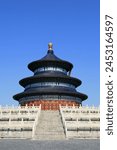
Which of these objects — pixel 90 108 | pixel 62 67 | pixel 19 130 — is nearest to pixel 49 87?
pixel 62 67

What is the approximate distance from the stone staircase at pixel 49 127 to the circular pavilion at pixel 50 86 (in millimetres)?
16867

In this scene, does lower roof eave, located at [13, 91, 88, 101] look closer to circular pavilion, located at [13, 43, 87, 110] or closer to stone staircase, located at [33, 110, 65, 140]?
circular pavilion, located at [13, 43, 87, 110]

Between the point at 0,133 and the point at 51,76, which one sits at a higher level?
the point at 51,76

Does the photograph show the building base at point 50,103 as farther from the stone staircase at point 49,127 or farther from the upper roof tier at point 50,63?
the stone staircase at point 49,127

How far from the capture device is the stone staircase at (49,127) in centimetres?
2789

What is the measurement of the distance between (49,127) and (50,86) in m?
25.6

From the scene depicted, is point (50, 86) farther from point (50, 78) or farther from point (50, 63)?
point (50, 63)

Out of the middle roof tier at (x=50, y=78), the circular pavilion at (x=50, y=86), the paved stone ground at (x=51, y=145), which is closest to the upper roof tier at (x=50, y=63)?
the circular pavilion at (x=50, y=86)

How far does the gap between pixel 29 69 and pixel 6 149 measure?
41069mm

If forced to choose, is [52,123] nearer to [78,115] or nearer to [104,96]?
[78,115]

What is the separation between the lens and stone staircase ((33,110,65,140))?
27.9 metres

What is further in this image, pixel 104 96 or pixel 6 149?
pixel 6 149

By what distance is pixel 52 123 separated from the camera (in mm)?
32438

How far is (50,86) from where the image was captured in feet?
185
